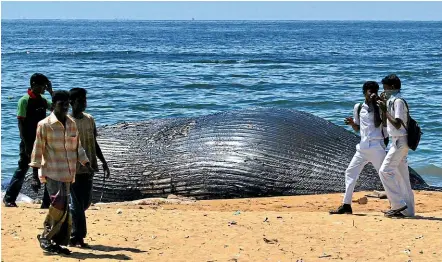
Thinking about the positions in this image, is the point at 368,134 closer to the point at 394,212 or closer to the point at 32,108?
the point at 394,212

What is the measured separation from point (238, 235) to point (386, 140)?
7.18ft

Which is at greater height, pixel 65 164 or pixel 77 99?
pixel 77 99

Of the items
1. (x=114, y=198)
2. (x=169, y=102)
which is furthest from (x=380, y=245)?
(x=169, y=102)

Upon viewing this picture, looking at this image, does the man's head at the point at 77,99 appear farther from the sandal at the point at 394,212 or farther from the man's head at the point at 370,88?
the sandal at the point at 394,212

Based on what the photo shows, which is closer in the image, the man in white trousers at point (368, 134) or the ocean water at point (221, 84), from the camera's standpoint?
the man in white trousers at point (368, 134)

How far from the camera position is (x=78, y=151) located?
7.08m

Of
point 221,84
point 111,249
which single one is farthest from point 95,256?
point 221,84

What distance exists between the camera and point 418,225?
28.2ft

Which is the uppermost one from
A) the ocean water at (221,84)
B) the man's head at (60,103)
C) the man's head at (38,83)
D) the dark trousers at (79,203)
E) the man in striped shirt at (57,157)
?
the man's head at (60,103)

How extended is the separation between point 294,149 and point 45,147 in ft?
17.8

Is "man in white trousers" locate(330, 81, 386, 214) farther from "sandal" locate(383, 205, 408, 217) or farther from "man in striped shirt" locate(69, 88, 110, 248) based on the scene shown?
"man in striped shirt" locate(69, 88, 110, 248)

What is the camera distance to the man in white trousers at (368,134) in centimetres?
887

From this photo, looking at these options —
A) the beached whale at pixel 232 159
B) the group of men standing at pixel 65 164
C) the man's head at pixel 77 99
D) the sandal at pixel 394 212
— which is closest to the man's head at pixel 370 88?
the sandal at pixel 394 212

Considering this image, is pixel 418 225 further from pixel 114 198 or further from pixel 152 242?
pixel 114 198
